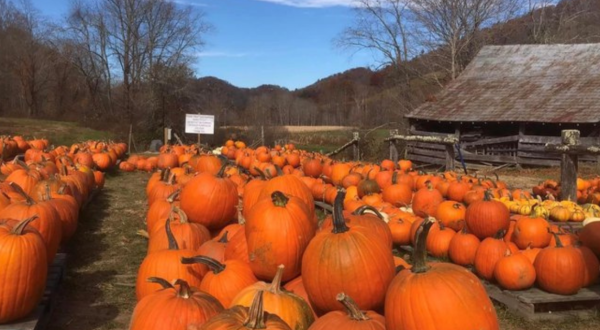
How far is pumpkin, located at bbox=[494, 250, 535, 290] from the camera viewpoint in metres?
4.66

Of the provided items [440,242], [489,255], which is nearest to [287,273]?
[489,255]

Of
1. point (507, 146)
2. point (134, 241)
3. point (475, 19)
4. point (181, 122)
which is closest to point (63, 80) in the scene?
point (181, 122)

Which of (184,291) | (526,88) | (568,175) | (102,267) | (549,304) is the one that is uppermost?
(526,88)

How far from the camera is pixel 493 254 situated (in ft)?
16.4

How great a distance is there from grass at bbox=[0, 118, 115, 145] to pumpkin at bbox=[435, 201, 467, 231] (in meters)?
22.6

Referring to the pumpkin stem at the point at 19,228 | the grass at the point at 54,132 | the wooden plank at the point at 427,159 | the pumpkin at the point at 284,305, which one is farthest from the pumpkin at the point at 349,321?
the grass at the point at 54,132

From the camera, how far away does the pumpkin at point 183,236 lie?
3.94 meters

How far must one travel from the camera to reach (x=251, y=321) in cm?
193

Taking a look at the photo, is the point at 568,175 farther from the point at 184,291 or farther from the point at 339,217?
the point at 184,291

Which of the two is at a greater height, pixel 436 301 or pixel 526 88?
pixel 526 88

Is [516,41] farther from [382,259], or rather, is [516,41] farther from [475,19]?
[382,259]

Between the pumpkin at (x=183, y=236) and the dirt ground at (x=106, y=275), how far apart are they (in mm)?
692

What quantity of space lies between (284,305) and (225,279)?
0.65 meters

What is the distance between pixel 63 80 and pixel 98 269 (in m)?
41.7
